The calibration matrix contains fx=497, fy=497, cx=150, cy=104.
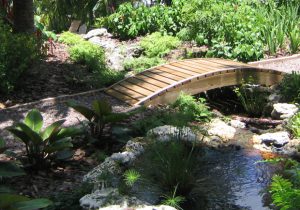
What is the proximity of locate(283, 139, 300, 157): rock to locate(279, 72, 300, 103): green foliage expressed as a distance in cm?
156

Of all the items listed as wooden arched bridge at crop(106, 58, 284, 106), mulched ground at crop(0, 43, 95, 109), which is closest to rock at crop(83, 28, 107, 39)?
mulched ground at crop(0, 43, 95, 109)

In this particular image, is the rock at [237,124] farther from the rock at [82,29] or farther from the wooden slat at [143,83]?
the rock at [82,29]

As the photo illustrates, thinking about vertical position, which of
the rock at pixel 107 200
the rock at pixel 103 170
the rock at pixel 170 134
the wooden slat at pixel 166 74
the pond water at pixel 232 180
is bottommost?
the pond water at pixel 232 180

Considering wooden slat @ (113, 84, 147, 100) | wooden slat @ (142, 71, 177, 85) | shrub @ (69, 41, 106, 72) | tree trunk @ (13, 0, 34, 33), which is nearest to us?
wooden slat @ (113, 84, 147, 100)

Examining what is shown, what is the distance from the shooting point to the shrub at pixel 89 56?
8.99 metres

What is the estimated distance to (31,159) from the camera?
5.00 metres

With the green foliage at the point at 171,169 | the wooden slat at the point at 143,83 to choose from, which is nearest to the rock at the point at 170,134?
the green foliage at the point at 171,169

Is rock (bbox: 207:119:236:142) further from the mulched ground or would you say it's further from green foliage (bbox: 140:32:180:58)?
green foliage (bbox: 140:32:180:58)

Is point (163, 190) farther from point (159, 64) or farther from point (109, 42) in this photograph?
point (109, 42)

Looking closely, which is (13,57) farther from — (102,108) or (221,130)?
(221,130)

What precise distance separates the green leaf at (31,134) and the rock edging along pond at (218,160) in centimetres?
61

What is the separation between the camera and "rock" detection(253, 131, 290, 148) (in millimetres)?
6527

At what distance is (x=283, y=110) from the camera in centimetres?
761

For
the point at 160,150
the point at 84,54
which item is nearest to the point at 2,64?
the point at 84,54
